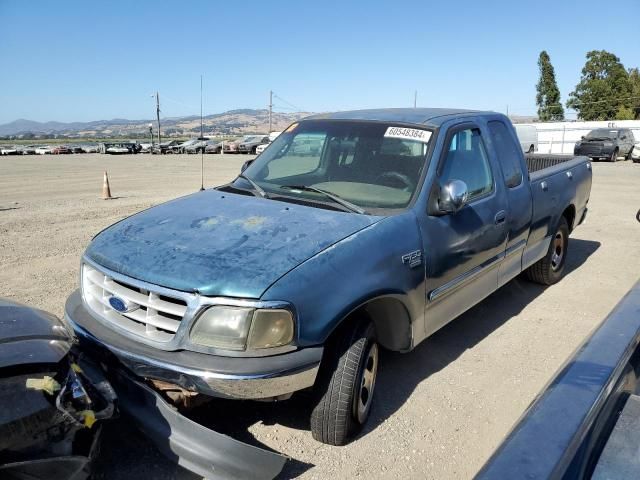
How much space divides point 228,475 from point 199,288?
34.3 inches

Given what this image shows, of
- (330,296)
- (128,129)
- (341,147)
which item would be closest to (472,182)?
(341,147)

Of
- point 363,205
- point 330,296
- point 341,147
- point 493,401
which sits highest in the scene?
point 341,147

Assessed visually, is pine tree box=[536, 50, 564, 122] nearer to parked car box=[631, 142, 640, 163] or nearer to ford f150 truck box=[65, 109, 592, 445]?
parked car box=[631, 142, 640, 163]

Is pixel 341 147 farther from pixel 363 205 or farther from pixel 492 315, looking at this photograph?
pixel 492 315

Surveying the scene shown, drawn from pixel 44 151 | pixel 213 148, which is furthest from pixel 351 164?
pixel 44 151

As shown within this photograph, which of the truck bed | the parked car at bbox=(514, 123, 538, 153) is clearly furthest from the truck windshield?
the parked car at bbox=(514, 123, 538, 153)

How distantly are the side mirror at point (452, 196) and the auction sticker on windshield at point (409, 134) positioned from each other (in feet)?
1.61

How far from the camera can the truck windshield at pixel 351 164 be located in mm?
3592

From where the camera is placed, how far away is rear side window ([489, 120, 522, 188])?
14.8 ft

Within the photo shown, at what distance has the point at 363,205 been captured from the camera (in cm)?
346

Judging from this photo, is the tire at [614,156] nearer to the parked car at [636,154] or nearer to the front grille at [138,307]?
the parked car at [636,154]

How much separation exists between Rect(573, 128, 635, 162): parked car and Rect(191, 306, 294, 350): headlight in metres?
27.8

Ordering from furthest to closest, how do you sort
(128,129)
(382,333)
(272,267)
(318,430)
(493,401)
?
(128,129), (493,401), (382,333), (318,430), (272,267)

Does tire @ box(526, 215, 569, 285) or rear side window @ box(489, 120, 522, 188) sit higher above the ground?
rear side window @ box(489, 120, 522, 188)
